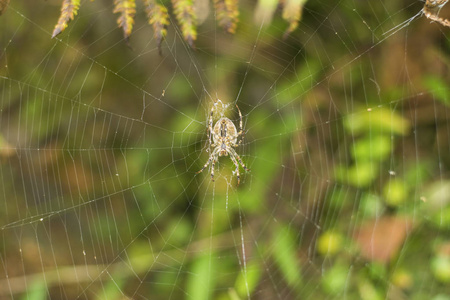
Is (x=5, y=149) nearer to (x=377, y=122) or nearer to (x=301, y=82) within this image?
(x=301, y=82)

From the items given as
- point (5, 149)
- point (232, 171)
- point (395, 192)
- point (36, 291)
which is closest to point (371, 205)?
point (395, 192)

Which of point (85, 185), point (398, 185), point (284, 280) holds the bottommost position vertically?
point (284, 280)

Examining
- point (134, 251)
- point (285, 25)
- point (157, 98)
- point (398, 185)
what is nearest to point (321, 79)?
point (285, 25)

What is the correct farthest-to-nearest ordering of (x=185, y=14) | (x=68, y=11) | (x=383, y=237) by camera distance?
(x=383, y=237)
(x=185, y=14)
(x=68, y=11)

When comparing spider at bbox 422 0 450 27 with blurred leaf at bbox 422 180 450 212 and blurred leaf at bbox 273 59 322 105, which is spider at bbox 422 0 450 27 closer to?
blurred leaf at bbox 273 59 322 105

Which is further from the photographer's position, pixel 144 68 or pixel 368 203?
pixel 144 68

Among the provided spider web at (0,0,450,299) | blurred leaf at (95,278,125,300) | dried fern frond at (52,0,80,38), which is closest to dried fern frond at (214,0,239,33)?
dried fern frond at (52,0,80,38)

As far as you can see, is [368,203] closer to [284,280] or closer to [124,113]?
[284,280]

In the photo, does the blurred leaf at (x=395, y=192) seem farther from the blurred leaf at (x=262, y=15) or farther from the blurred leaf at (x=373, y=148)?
the blurred leaf at (x=262, y=15)

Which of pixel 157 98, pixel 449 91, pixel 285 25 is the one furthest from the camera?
pixel 157 98
